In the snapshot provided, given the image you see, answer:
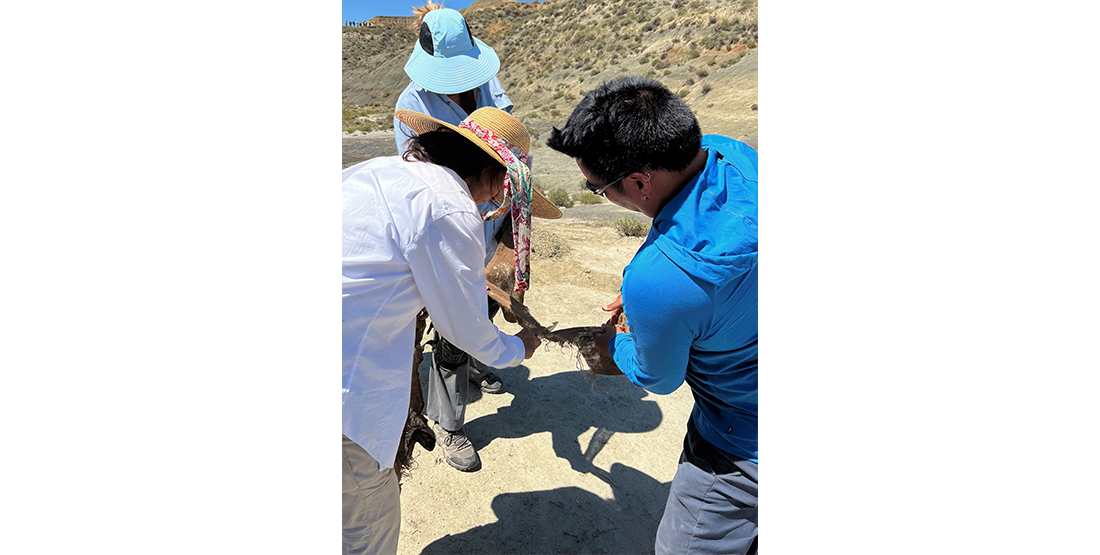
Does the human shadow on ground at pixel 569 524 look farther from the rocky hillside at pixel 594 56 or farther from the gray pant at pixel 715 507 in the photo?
the rocky hillside at pixel 594 56

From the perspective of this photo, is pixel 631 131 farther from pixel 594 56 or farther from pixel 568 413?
pixel 594 56

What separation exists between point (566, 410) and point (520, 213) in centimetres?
218

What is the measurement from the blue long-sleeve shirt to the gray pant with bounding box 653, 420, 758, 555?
77 mm

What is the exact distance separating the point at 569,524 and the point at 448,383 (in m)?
0.86

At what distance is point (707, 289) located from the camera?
4.38 feet

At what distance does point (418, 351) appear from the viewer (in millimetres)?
2225

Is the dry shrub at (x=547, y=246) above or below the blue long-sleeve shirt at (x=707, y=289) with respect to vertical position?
below

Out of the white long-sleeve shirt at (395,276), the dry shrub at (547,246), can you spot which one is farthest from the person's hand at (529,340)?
the dry shrub at (547,246)

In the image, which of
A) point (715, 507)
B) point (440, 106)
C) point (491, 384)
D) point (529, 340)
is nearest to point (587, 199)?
point (491, 384)

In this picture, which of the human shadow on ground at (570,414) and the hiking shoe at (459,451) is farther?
the human shadow on ground at (570,414)

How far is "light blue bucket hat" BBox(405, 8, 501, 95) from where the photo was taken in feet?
9.00

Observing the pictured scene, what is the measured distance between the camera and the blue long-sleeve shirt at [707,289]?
1.33m

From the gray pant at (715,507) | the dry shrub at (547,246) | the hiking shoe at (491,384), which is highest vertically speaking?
the gray pant at (715,507)

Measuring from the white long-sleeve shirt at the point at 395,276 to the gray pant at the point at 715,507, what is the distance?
2.52 feet
